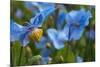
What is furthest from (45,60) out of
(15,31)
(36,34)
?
(15,31)

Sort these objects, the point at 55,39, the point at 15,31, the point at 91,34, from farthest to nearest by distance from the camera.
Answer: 1. the point at 91,34
2. the point at 55,39
3. the point at 15,31

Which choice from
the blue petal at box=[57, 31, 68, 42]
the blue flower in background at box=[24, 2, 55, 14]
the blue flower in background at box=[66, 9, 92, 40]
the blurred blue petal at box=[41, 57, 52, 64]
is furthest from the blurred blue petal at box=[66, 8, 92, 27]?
the blurred blue petal at box=[41, 57, 52, 64]

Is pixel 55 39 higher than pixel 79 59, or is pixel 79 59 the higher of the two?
pixel 55 39

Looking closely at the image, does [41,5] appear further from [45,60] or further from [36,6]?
[45,60]

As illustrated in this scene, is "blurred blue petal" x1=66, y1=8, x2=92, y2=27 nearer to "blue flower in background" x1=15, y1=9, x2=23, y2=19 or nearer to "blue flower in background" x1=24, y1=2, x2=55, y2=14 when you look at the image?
"blue flower in background" x1=24, y1=2, x2=55, y2=14

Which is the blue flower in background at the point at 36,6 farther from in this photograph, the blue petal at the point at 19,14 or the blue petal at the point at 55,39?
the blue petal at the point at 55,39

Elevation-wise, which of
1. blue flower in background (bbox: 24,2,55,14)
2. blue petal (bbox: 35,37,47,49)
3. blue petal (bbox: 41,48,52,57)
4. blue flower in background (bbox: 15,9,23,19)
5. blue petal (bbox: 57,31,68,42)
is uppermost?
blue flower in background (bbox: 24,2,55,14)
